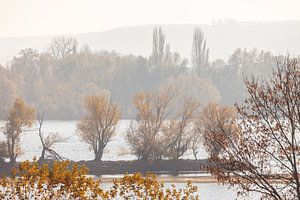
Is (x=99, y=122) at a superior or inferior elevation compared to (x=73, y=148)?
superior

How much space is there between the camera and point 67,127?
9062 centimetres

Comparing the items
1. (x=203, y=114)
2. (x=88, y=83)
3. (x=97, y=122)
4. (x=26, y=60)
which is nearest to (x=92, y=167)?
(x=97, y=122)

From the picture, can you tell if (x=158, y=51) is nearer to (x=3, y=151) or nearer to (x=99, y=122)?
(x=99, y=122)

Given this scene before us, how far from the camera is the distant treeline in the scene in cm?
11031

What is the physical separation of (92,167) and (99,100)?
526 centimetres

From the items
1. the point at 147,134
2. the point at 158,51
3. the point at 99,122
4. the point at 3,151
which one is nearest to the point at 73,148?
the point at 99,122

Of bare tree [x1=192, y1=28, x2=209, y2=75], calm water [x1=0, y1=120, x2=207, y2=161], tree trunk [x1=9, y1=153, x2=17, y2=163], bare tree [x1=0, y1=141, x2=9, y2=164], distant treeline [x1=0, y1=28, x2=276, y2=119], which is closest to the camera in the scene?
tree trunk [x1=9, y1=153, x2=17, y2=163]

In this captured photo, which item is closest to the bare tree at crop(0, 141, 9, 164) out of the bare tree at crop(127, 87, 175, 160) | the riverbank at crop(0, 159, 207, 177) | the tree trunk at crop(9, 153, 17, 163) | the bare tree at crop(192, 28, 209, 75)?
the tree trunk at crop(9, 153, 17, 163)

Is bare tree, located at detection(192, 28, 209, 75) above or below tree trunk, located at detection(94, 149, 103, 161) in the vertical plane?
above

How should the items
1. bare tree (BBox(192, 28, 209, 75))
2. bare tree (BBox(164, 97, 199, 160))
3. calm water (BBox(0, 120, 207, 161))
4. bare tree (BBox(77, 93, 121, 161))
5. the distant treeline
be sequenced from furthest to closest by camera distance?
bare tree (BBox(192, 28, 209, 75))
the distant treeline
calm water (BBox(0, 120, 207, 161))
bare tree (BBox(77, 93, 121, 161))
bare tree (BBox(164, 97, 199, 160))

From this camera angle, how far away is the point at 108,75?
396 ft

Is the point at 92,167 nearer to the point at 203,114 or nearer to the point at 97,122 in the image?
the point at 97,122

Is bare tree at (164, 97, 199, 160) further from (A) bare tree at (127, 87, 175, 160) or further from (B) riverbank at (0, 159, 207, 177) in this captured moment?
(B) riverbank at (0, 159, 207, 177)

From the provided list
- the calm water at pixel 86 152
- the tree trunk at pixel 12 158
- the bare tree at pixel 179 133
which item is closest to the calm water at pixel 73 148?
the calm water at pixel 86 152
